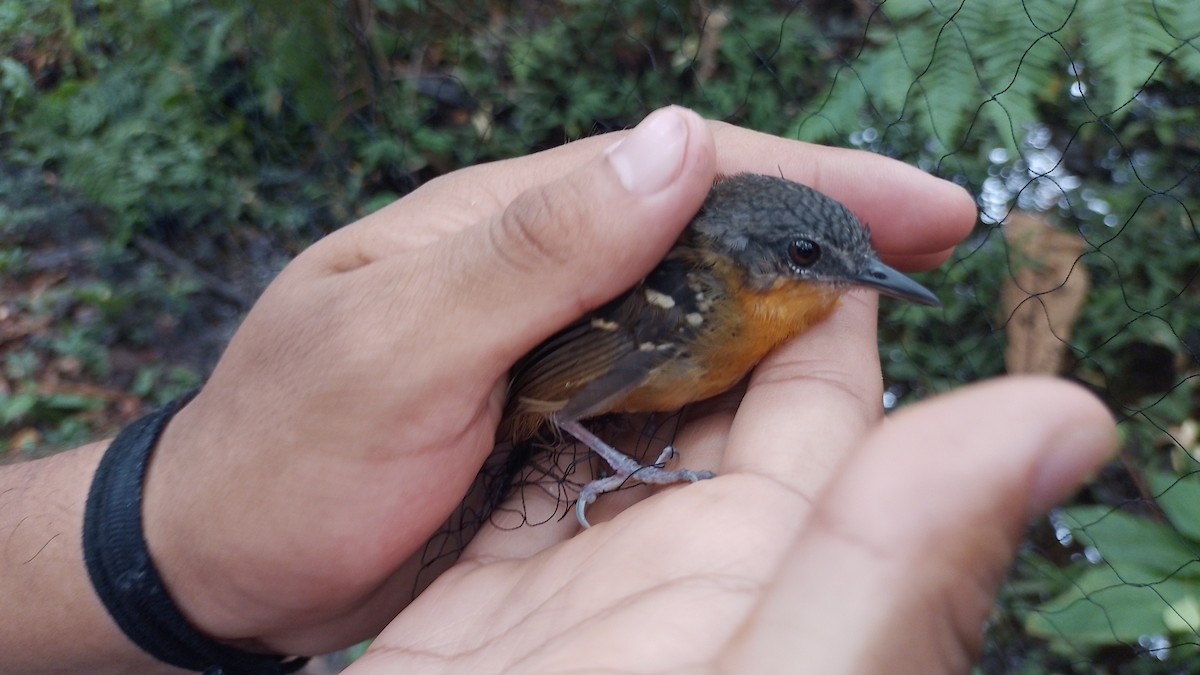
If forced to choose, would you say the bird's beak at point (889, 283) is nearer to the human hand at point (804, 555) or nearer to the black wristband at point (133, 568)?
the human hand at point (804, 555)

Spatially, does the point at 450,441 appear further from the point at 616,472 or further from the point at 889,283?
the point at 889,283

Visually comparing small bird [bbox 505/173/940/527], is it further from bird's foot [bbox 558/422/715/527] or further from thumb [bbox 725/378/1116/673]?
thumb [bbox 725/378/1116/673]

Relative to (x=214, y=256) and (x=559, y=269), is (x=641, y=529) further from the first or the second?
(x=214, y=256)

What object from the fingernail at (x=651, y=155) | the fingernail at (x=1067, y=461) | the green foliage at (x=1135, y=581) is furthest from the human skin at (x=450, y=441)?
the green foliage at (x=1135, y=581)

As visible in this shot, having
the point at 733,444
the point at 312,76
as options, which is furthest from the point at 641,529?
the point at 312,76

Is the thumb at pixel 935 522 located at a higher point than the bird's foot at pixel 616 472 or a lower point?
higher

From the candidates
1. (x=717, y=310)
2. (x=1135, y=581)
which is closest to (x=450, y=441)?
(x=717, y=310)
